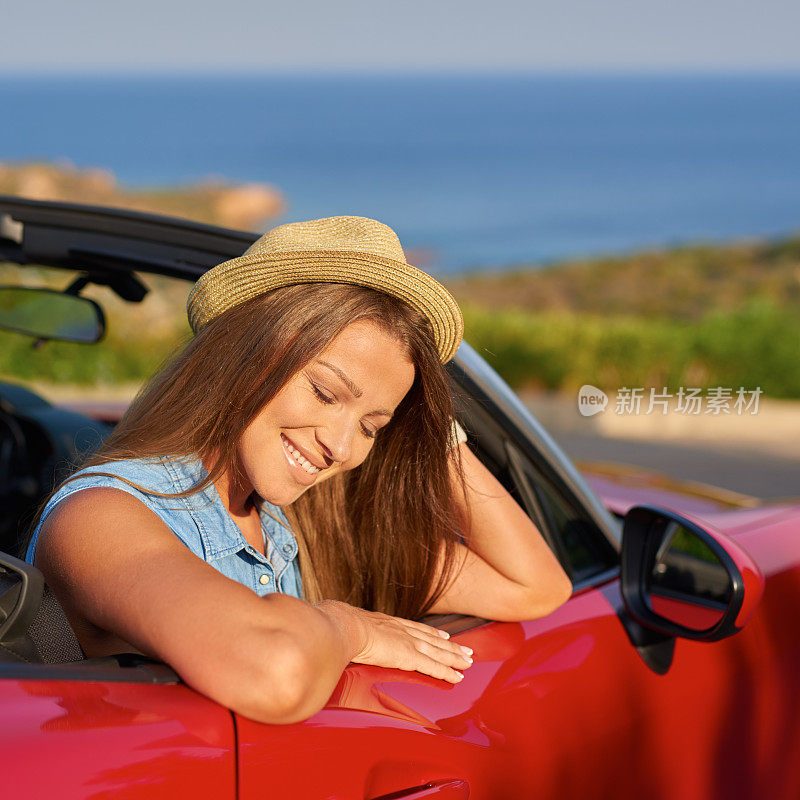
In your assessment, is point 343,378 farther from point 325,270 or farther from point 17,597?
point 17,597

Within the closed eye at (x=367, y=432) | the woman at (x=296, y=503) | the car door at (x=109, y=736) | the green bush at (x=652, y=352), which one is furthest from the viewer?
the green bush at (x=652, y=352)

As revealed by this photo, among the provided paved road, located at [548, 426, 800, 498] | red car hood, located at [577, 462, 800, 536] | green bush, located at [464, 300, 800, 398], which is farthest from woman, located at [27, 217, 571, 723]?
green bush, located at [464, 300, 800, 398]

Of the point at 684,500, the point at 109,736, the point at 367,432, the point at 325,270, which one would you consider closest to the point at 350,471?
the point at 367,432

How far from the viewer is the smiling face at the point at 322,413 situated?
5.93ft

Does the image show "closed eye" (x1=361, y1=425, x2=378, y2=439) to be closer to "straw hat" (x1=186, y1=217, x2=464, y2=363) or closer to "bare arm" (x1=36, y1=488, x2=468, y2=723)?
"straw hat" (x1=186, y1=217, x2=464, y2=363)

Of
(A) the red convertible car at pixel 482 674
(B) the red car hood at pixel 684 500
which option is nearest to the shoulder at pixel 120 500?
(A) the red convertible car at pixel 482 674

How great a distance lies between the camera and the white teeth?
6.09ft

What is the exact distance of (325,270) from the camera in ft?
6.05

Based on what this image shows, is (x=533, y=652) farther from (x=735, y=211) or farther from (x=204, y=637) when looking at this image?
(x=735, y=211)

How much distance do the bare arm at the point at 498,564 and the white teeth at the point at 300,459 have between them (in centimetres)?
42

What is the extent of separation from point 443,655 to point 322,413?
0.46 meters

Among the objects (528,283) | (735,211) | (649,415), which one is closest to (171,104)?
(735,211)

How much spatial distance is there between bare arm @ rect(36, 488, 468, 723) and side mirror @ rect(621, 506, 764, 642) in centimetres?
74

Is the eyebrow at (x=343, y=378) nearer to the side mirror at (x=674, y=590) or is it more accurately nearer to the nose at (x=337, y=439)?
the nose at (x=337, y=439)
